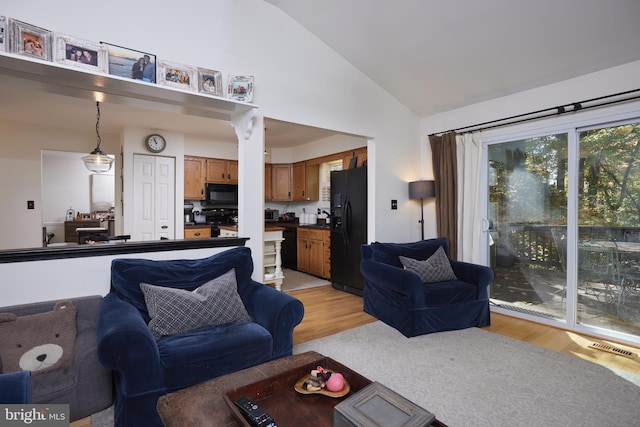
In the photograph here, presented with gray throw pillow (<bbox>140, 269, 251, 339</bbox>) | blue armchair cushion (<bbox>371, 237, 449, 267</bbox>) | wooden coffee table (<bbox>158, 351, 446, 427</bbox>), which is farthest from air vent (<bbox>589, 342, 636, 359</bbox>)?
gray throw pillow (<bbox>140, 269, 251, 339</bbox>)

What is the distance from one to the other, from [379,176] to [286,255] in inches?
108

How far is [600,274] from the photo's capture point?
3066 mm

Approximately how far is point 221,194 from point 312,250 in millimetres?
2032

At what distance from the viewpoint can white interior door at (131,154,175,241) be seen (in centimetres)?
486

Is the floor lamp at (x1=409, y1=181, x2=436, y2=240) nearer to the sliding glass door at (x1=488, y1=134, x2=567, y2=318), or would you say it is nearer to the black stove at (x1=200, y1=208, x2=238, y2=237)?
the sliding glass door at (x1=488, y1=134, x2=567, y2=318)

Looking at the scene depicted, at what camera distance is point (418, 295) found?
2887 mm

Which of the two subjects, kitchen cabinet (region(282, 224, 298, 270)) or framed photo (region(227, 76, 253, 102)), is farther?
kitchen cabinet (region(282, 224, 298, 270))

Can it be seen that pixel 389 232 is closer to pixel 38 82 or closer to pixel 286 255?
pixel 286 255

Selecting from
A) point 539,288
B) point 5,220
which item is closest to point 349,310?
point 539,288

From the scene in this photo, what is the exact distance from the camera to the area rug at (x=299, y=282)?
4695mm

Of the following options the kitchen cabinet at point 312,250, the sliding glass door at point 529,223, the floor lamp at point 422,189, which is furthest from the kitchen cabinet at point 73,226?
the sliding glass door at point 529,223

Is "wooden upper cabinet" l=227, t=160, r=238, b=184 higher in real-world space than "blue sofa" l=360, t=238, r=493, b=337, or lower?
higher

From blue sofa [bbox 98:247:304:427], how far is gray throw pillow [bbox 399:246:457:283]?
1.57m

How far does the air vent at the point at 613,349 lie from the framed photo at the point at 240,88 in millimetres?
3813
